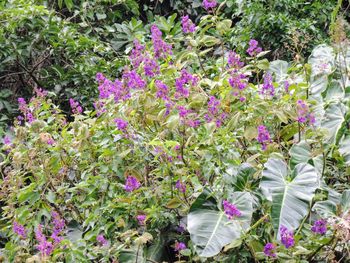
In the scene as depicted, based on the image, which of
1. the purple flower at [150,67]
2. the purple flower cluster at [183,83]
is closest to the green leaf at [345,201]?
the purple flower cluster at [183,83]

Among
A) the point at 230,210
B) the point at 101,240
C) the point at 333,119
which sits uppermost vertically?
the point at 333,119

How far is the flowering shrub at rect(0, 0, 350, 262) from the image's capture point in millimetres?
2424

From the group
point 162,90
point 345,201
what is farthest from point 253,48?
point 345,201

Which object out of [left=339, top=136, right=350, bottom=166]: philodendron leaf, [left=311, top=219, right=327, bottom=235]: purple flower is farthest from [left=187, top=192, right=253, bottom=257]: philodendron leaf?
[left=339, top=136, right=350, bottom=166]: philodendron leaf

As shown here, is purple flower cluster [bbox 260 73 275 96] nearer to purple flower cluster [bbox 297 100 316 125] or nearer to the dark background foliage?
purple flower cluster [bbox 297 100 316 125]

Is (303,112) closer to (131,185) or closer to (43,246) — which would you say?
(131,185)

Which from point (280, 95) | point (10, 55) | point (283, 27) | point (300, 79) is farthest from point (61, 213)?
point (283, 27)

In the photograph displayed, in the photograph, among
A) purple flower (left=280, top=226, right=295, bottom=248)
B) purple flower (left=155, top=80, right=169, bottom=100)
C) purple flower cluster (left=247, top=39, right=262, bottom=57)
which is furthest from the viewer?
purple flower cluster (left=247, top=39, right=262, bottom=57)

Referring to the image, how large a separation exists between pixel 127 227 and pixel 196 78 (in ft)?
2.38

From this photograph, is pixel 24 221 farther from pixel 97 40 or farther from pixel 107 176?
pixel 97 40

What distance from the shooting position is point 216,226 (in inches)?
95.0

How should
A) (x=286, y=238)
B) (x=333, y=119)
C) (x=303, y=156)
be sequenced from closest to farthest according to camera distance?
(x=286, y=238) → (x=303, y=156) → (x=333, y=119)

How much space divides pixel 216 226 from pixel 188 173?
1.16ft

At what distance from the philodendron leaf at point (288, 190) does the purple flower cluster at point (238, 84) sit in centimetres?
42
